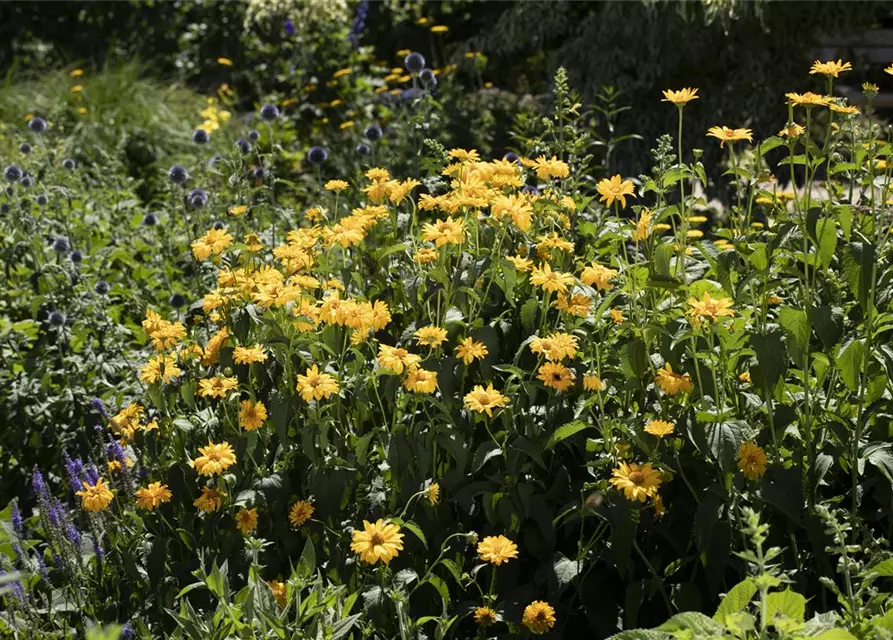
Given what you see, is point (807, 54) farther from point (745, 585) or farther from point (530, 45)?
point (745, 585)

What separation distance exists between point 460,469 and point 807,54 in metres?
4.19

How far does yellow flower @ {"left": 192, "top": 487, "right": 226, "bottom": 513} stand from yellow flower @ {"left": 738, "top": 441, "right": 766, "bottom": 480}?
96cm

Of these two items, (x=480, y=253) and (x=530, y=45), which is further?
(x=530, y=45)

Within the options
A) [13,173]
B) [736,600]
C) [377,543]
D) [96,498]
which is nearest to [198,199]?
[13,173]

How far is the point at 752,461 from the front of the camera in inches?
73.3

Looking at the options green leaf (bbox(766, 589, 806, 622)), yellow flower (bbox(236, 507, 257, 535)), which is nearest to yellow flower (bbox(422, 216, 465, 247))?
yellow flower (bbox(236, 507, 257, 535))

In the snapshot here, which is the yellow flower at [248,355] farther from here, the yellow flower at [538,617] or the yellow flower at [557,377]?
the yellow flower at [538,617]

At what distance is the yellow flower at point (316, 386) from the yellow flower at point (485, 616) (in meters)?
0.45

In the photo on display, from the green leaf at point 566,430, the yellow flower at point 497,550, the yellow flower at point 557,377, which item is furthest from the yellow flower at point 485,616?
the yellow flower at point 557,377

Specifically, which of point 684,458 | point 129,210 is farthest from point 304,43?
point 684,458

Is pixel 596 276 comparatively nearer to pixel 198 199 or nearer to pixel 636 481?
pixel 636 481

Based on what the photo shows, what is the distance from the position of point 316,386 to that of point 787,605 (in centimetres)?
87

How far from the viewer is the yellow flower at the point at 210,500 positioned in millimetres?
2094

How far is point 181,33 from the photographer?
8930mm
